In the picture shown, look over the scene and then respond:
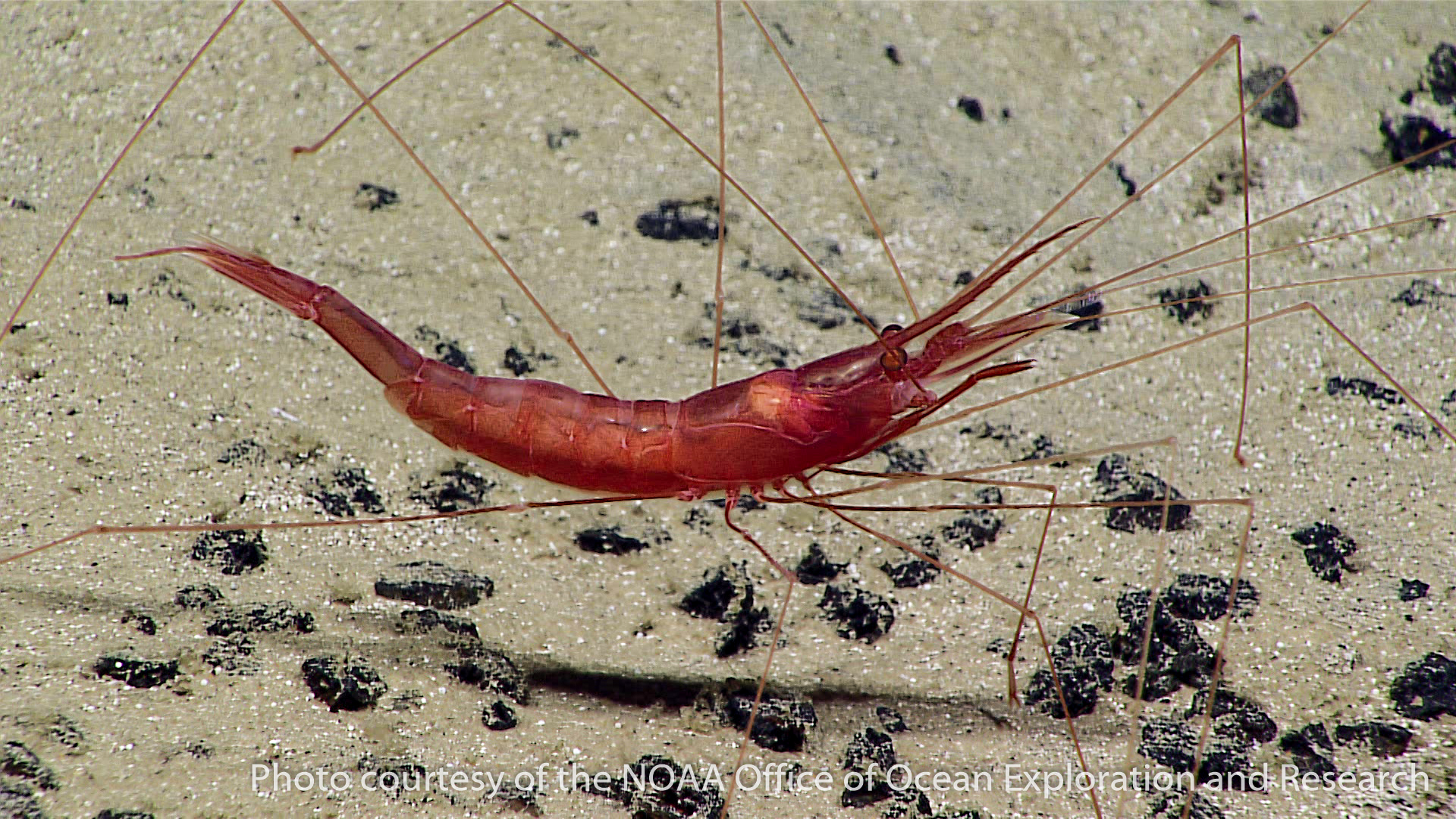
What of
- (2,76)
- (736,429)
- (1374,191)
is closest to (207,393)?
(736,429)

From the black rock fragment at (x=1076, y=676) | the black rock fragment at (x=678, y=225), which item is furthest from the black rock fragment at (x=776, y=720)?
the black rock fragment at (x=678, y=225)

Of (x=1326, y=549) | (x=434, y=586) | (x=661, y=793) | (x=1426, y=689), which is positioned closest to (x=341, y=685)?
(x=434, y=586)

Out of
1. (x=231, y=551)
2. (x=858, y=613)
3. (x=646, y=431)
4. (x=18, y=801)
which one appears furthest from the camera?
(x=858, y=613)

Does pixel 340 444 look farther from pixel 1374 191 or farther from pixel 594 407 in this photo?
pixel 1374 191

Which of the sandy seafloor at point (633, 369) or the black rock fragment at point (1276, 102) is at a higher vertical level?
the black rock fragment at point (1276, 102)

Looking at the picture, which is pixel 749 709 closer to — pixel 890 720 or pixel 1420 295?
pixel 890 720

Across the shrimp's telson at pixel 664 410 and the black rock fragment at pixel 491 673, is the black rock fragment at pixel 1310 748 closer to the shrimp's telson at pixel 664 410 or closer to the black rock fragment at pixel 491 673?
the shrimp's telson at pixel 664 410

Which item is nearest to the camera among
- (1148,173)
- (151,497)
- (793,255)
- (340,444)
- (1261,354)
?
(151,497)
